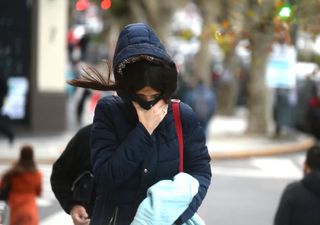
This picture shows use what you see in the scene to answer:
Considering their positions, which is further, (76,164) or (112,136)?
(76,164)

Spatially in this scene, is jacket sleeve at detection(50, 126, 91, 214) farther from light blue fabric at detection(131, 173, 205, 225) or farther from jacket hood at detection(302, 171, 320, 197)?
jacket hood at detection(302, 171, 320, 197)

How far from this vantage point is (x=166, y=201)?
3166 mm

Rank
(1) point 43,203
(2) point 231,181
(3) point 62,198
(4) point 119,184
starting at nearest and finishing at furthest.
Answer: (4) point 119,184, (3) point 62,198, (1) point 43,203, (2) point 231,181

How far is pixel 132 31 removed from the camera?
327 cm

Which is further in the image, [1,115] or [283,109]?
[283,109]

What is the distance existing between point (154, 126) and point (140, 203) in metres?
0.31

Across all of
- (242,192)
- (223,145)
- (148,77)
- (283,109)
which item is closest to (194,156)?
(148,77)

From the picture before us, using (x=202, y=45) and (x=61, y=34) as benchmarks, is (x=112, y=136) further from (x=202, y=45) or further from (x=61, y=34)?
(x=202, y=45)

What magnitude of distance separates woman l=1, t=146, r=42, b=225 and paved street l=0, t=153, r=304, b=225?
2014 millimetres

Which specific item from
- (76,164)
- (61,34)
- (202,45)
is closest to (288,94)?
(61,34)

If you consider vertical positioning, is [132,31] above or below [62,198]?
above

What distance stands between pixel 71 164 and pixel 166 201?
144cm

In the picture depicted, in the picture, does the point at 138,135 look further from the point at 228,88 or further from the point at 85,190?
the point at 228,88

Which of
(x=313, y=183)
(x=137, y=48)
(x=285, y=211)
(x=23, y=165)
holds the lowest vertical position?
(x=23, y=165)
